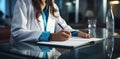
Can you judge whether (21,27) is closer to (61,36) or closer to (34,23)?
(34,23)

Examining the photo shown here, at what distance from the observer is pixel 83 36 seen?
1.37m

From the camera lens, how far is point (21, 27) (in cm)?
125

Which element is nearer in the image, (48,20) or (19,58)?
(19,58)

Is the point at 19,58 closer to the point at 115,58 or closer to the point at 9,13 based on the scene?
the point at 115,58

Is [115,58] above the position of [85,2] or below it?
below

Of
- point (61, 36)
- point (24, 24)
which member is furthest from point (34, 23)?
point (61, 36)

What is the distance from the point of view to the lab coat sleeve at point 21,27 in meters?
1.18

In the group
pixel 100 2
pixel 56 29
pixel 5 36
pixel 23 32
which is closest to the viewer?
pixel 23 32

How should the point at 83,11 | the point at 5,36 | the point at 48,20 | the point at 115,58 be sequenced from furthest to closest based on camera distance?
the point at 83,11 → the point at 5,36 → the point at 48,20 → the point at 115,58

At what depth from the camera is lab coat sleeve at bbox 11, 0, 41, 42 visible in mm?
1181

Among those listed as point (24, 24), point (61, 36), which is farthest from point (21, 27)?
point (61, 36)

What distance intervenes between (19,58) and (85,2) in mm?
7552

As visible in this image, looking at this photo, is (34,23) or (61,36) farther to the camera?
(34,23)

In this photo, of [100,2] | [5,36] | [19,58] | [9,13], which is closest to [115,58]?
[19,58]
